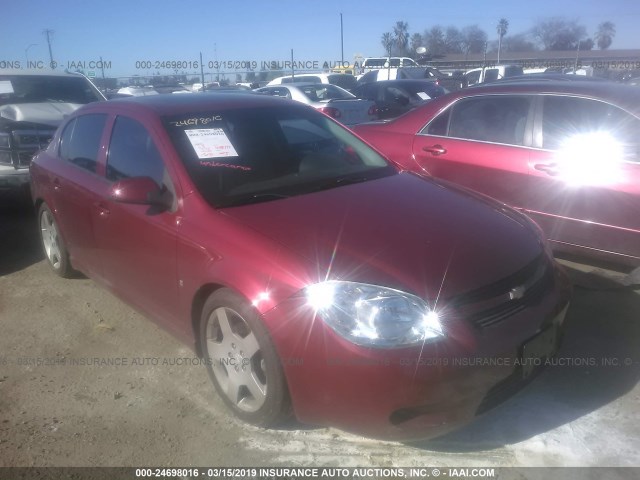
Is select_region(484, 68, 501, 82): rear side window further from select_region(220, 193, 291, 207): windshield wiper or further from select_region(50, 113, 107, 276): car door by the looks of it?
select_region(220, 193, 291, 207): windshield wiper

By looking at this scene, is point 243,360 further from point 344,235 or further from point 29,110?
point 29,110

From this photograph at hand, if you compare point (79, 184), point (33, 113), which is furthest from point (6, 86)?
point (79, 184)

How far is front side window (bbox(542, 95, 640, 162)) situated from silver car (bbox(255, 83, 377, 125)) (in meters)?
5.73

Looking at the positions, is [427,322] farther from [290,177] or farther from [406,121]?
[406,121]

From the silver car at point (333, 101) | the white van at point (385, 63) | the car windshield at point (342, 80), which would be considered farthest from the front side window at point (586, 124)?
the white van at point (385, 63)

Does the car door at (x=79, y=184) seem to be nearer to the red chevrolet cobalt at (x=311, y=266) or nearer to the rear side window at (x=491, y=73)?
the red chevrolet cobalt at (x=311, y=266)

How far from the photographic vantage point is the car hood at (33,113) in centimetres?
743

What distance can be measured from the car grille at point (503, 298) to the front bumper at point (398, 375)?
4cm

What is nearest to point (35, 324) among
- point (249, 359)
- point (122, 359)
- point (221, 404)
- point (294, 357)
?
point (122, 359)

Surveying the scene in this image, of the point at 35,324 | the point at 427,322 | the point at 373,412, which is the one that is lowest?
the point at 35,324

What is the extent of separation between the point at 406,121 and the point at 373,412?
139 inches

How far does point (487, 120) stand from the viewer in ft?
14.9

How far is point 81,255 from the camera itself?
397 centimetres

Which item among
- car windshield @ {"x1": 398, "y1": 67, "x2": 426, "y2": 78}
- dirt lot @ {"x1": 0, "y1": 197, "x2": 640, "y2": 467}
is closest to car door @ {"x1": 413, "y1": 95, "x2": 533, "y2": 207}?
dirt lot @ {"x1": 0, "y1": 197, "x2": 640, "y2": 467}
